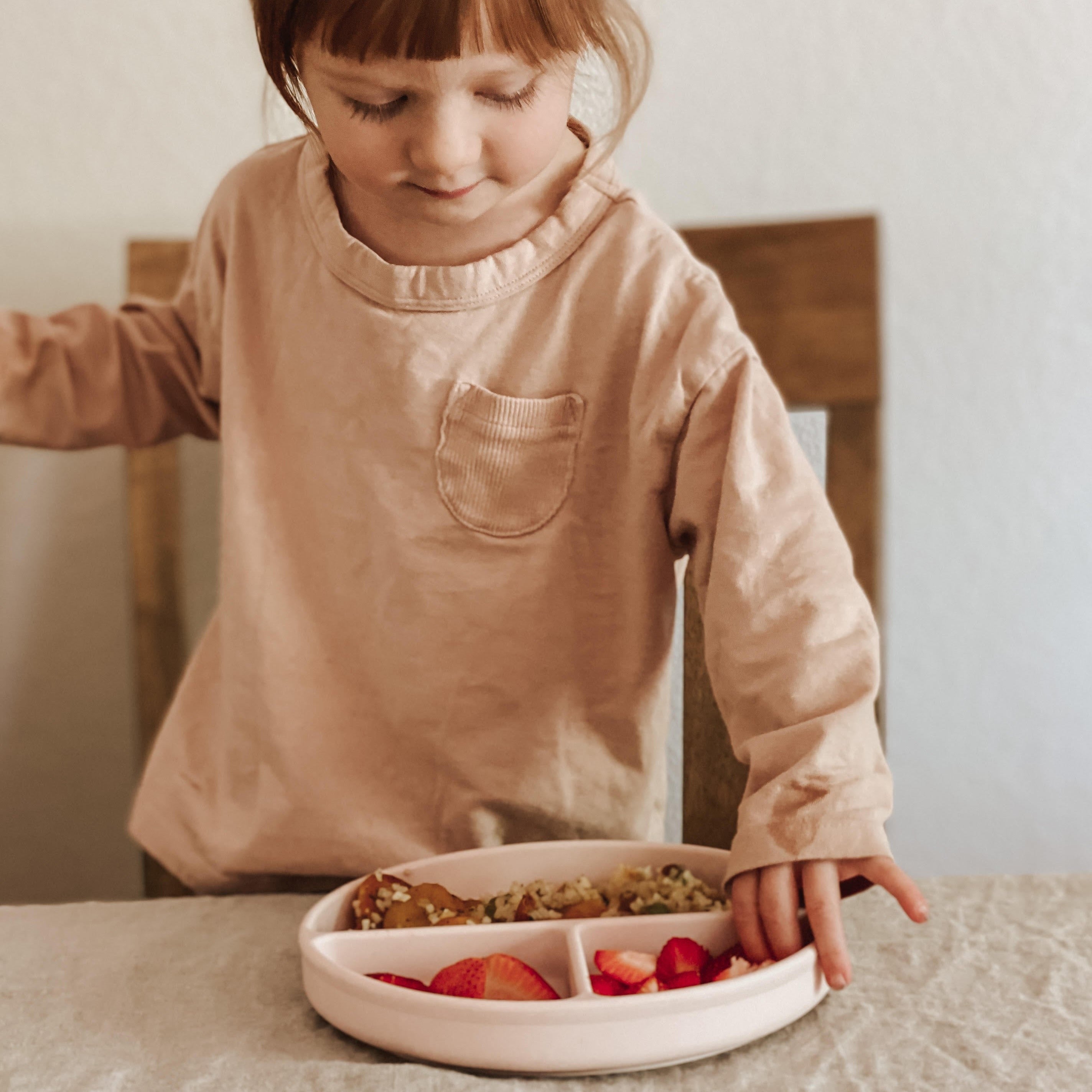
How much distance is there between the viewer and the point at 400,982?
42cm

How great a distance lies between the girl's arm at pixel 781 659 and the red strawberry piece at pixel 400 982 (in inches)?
5.0

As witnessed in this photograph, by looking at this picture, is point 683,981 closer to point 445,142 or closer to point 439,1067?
point 439,1067

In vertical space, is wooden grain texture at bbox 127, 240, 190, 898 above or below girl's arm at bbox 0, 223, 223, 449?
below

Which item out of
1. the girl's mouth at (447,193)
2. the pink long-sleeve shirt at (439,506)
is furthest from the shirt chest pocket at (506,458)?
the girl's mouth at (447,193)

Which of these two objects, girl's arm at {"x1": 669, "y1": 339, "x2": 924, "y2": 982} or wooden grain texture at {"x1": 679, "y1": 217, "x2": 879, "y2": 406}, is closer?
girl's arm at {"x1": 669, "y1": 339, "x2": 924, "y2": 982}

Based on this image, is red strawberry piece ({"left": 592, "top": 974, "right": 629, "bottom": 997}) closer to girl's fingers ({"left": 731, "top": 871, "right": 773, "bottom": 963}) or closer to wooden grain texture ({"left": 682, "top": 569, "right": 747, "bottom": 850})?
girl's fingers ({"left": 731, "top": 871, "right": 773, "bottom": 963})

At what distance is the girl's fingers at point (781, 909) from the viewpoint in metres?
0.42

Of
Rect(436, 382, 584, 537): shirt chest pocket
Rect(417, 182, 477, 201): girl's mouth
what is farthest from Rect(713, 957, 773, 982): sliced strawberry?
Rect(417, 182, 477, 201): girl's mouth

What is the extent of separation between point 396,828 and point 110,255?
588 mm

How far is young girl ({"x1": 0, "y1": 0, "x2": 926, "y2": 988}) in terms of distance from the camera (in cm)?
46

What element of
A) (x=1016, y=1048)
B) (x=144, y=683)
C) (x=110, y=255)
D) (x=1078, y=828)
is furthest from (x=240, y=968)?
(x=1078, y=828)

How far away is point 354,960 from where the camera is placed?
432 millimetres

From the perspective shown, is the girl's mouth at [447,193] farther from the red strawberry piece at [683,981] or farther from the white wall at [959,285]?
the white wall at [959,285]

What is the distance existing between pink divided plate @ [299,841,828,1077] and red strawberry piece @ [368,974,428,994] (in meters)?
0.01
